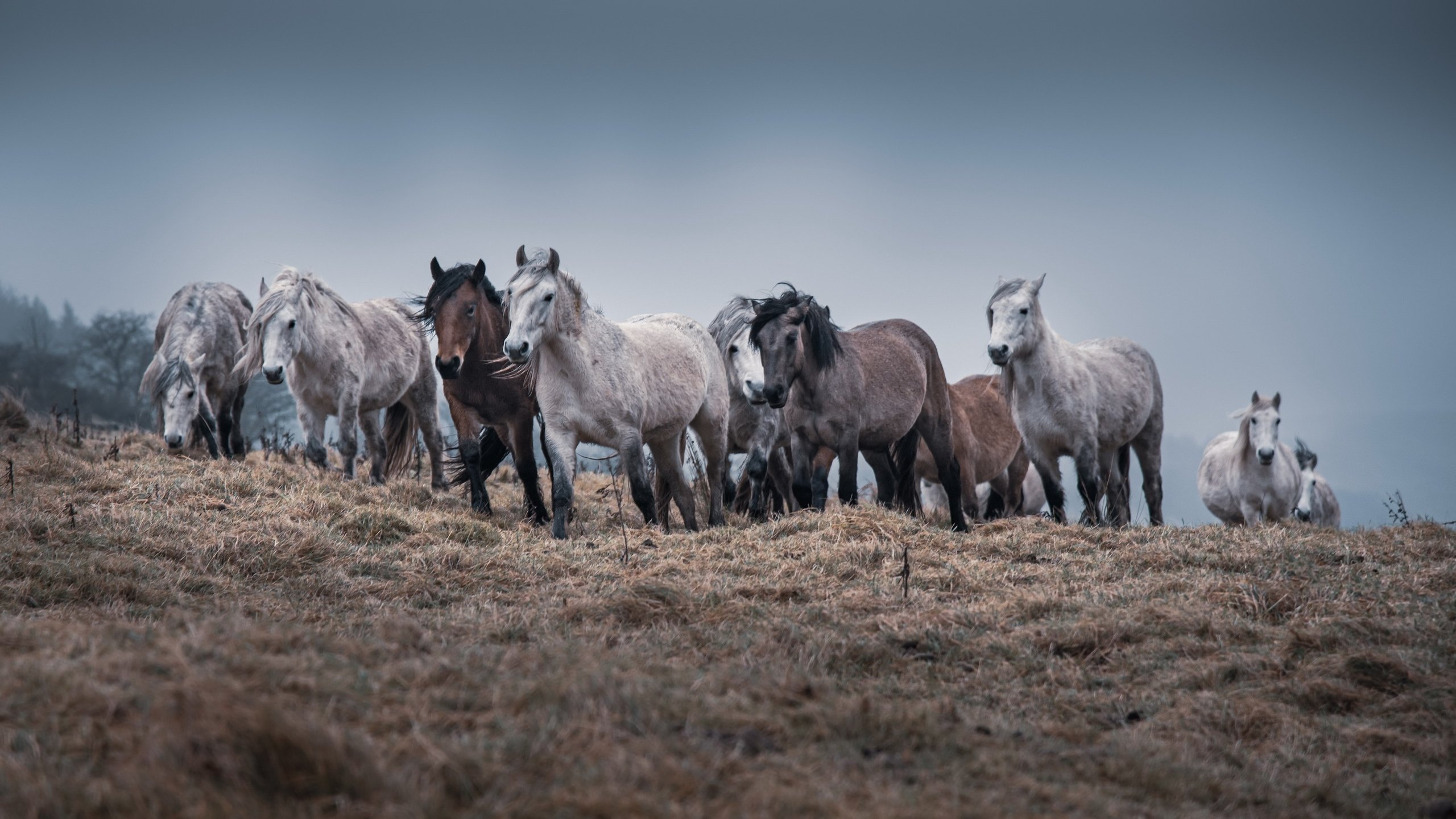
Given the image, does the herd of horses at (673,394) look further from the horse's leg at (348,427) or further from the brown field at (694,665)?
the brown field at (694,665)

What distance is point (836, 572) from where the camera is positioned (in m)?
6.36

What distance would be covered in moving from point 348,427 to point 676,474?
3810 millimetres

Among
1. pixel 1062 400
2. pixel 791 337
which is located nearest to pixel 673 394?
pixel 791 337

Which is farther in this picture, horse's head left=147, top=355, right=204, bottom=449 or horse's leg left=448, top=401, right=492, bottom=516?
horse's head left=147, top=355, right=204, bottom=449

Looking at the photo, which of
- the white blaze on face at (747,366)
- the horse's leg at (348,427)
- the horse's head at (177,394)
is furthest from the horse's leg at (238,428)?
the white blaze on face at (747,366)

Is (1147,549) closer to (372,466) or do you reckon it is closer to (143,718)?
(143,718)

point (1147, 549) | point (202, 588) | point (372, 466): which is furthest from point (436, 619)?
point (372, 466)

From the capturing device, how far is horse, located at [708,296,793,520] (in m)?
9.07

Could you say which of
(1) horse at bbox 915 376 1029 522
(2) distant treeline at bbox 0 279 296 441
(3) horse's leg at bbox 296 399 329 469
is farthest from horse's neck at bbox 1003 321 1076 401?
(2) distant treeline at bbox 0 279 296 441

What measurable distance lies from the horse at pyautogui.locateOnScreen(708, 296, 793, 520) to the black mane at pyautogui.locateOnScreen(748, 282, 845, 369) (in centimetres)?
25

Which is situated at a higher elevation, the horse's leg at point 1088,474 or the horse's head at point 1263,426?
A: the horse's head at point 1263,426

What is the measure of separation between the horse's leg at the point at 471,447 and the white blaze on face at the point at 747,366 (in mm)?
2371

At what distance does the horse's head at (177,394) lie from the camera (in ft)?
35.7

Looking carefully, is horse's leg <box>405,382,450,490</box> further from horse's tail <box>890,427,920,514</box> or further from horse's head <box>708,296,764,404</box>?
horse's tail <box>890,427,920,514</box>
